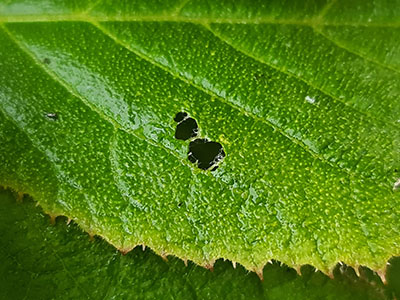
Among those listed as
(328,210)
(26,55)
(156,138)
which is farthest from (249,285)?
(26,55)

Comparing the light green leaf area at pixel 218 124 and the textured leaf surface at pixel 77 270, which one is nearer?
the light green leaf area at pixel 218 124

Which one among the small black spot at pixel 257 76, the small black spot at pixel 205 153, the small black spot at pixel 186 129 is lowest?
the small black spot at pixel 205 153

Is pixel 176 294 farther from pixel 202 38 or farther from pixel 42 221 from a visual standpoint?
pixel 202 38

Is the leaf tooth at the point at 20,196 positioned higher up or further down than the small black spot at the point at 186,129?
further down

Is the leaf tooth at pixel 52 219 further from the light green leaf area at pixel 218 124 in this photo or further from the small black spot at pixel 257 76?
the small black spot at pixel 257 76

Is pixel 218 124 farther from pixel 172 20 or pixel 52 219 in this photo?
pixel 52 219

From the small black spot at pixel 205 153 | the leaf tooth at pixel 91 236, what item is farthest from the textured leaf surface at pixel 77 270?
the small black spot at pixel 205 153

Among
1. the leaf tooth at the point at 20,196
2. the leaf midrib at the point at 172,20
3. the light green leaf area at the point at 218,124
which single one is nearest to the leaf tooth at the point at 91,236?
the light green leaf area at the point at 218,124

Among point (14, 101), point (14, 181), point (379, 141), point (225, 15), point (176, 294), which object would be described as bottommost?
point (176, 294)
